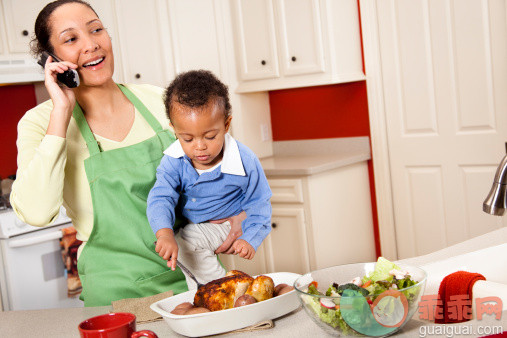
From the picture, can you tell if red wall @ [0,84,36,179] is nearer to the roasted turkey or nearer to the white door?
the white door

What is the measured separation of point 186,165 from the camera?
5.18ft

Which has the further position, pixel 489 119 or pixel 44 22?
pixel 489 119

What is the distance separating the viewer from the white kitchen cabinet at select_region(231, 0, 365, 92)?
3.50m

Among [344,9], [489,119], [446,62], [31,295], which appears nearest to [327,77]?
[344,9]

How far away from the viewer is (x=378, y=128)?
3676 millimetres

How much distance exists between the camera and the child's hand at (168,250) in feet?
4.50

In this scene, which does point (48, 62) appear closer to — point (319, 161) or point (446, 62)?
point (319, 161)

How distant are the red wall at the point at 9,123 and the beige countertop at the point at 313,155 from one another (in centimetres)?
164

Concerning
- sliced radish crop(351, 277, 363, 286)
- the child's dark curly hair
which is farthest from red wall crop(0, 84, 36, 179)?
sliced radish crop(351, 277, 363, 286)

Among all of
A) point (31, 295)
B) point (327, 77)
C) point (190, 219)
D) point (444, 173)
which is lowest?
point (31, 295)

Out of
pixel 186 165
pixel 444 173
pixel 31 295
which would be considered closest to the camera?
pixel 186 165

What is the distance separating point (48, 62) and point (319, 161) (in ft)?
7.19

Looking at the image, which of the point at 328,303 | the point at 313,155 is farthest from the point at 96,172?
the point at 313,155

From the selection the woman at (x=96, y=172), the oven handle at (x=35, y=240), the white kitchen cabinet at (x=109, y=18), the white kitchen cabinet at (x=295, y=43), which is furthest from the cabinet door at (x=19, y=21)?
the woman at (x=96, y=172)
